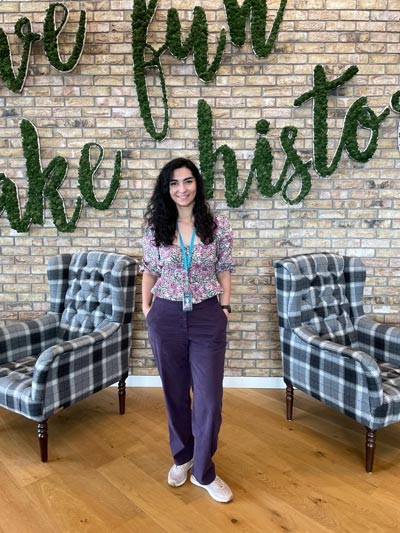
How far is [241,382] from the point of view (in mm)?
3488

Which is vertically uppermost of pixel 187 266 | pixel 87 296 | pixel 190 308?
pixel 187 266

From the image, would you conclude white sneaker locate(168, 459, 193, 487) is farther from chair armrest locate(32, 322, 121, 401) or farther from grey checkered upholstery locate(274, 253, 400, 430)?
grey checkered upholstery locate(274, 253, 400, 430)

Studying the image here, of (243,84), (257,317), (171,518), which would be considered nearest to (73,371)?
(171,518)

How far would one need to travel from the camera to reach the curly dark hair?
2.18 meters

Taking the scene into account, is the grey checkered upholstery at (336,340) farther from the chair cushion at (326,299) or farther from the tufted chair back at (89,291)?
the tufted chair back at (89,291)

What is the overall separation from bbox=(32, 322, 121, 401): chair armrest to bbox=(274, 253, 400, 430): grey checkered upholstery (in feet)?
3.77

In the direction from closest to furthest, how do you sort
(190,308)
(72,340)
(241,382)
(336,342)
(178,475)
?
1. (190,308)
2. (178,475)
3. (72,340)
4. (336,342)
5. (241,382)

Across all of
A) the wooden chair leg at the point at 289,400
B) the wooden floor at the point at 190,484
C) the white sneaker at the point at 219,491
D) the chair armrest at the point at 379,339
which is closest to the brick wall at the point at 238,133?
the chair armrest at the point at 379,339

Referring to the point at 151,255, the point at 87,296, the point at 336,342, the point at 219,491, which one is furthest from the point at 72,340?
the point at 336,342

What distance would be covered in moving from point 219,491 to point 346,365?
94 centimetres

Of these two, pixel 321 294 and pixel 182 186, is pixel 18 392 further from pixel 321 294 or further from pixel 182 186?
pixel 321 294

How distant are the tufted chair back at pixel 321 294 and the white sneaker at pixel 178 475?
1.08m

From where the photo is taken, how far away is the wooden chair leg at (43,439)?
250 cm

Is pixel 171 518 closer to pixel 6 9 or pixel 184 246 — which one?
pixel 184 246
